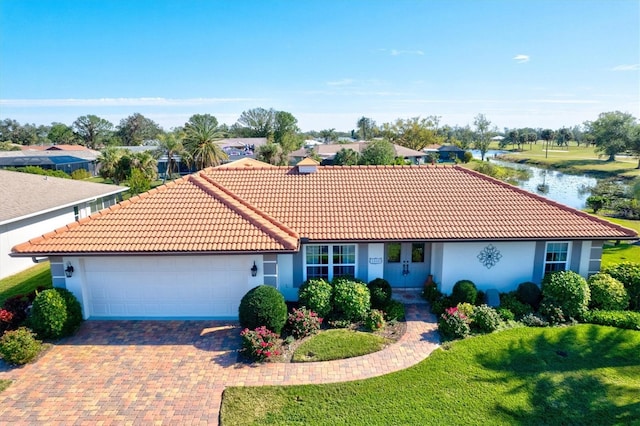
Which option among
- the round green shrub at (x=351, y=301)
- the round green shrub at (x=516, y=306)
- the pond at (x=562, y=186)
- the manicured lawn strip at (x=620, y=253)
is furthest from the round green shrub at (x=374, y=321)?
the pond at (x=562, y=186)

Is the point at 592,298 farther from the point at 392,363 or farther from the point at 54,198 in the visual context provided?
the point at 54,198

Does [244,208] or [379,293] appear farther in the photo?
[244,208]

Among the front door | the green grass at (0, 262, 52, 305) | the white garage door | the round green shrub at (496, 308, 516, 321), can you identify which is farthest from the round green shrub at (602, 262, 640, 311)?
the green grass at (0, 262, 52, 305)

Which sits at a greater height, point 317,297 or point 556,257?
A: point 556,257

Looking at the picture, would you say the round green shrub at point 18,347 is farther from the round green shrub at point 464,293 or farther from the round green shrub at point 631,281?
the round green shrub at point 631,281

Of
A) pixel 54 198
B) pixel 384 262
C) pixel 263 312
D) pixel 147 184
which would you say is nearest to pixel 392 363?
pixel 263 312

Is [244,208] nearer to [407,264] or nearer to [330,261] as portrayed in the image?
[330,261]

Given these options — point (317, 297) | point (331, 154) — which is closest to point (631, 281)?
point (317, 297)
